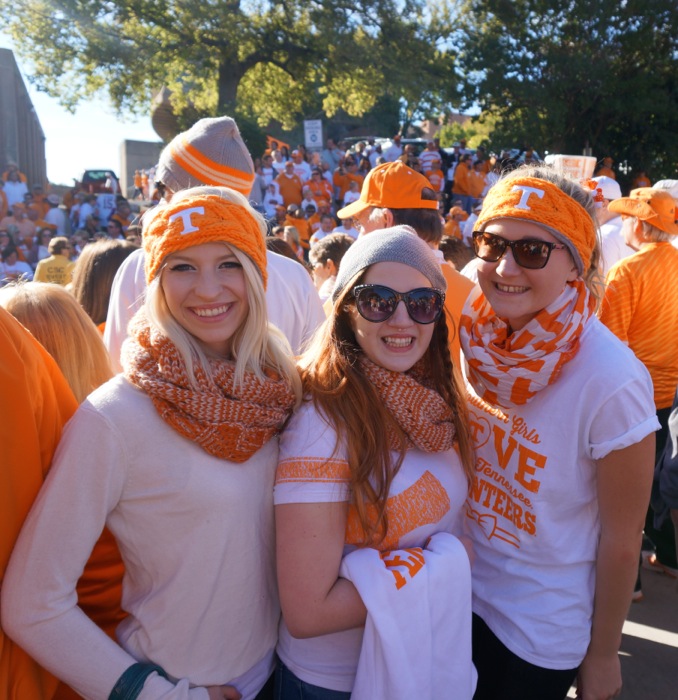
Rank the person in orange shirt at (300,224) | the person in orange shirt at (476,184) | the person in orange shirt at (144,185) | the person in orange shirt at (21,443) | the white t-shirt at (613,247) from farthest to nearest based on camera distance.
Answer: the person in orange shirt at (144,185)
the person in orange shirt at (476,184)
the person in orange shirt at (300,224)
the white t-shirt at (613,247)
the person in orange shirt at (21,443)

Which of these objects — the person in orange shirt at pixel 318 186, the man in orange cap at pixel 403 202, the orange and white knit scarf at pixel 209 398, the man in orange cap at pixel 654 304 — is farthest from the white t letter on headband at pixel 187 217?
the person in orange shirt at pixel 318 186

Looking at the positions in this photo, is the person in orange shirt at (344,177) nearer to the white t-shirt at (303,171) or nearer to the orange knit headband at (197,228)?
the white t-shirt at (303,171)

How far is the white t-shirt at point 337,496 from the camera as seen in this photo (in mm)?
1639

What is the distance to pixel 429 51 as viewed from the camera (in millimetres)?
22797

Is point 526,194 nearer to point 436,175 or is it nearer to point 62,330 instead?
point 62,330

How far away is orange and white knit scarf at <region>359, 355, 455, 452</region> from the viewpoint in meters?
1.77

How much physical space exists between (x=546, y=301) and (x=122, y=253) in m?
2.69

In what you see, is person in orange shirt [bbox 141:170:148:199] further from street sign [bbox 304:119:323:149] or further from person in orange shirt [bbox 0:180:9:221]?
street sign [bbox 304:119:323:149]

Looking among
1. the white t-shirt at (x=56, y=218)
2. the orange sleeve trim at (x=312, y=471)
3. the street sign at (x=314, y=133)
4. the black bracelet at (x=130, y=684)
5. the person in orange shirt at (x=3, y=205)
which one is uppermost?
the street sign at (x=314, y=133)

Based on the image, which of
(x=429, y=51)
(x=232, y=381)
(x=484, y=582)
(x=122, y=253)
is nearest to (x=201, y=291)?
(x=232, y=381)

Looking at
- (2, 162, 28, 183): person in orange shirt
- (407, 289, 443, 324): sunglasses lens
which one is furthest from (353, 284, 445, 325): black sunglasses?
(2, 162, 28, 183): person in orange shirt

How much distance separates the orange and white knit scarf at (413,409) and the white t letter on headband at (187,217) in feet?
1.83

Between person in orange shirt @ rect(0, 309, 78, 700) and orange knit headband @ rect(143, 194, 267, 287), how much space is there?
37cm

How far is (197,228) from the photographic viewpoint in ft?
5.52
